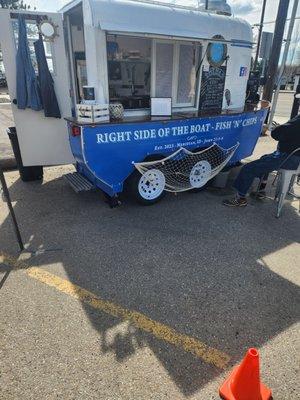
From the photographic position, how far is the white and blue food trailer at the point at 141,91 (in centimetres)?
432

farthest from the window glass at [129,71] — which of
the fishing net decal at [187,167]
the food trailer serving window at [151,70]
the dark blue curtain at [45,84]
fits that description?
the fishing net decal at [187,167]

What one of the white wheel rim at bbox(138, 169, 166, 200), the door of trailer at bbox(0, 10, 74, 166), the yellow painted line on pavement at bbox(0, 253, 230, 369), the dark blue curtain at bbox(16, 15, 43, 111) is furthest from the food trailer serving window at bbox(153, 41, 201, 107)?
the yellow painted line on pavement at bbox(0, 253, 230, 369)

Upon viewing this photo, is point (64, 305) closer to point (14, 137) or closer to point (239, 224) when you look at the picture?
point (239, 224)

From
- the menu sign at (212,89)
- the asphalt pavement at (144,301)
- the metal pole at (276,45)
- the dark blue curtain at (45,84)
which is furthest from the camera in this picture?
the metal pole at (276,45)

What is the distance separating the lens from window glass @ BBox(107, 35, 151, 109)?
5.15 meters

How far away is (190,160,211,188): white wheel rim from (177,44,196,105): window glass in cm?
114

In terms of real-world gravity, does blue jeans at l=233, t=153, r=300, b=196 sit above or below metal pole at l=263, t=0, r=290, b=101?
below

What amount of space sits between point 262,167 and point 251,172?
0.62 feet

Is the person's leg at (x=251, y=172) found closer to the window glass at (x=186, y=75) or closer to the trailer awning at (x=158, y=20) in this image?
the window glass at (x=186, y=75)

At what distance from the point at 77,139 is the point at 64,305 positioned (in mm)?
2304

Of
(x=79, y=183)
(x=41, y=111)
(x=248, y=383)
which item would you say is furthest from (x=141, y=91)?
(x=248, y=383)

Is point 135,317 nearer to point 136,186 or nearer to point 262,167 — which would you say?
point 136,186

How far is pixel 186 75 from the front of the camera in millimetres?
5391

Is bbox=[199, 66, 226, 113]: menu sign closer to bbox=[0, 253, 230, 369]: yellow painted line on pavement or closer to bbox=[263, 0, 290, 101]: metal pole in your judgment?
bbox=[0, 253, 230, 369]: yellow painted line on pavement
